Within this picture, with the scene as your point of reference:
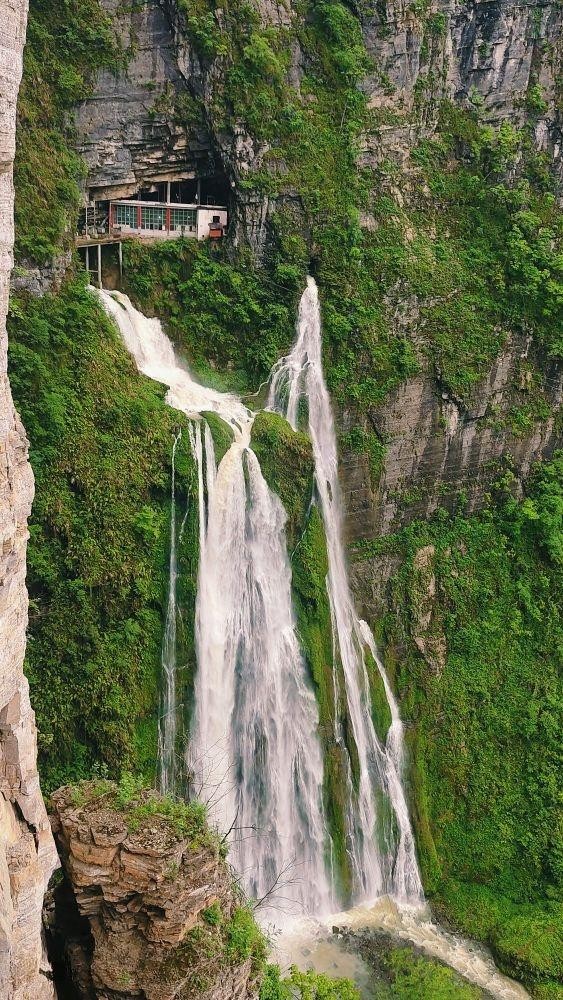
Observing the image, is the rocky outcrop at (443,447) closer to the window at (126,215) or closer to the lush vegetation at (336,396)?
the lush vegetation at (336,396)

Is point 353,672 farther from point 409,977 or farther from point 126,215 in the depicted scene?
point 126,215

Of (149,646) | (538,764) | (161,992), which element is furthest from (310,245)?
(161,992)

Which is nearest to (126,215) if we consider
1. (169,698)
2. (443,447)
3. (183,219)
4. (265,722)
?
(183,219)

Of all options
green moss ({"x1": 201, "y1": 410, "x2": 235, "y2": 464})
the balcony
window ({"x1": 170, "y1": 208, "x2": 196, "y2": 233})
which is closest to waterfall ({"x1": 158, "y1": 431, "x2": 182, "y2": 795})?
green moss ({"x1": 201, "y1": 410, "x2": 235, "y2": 464})

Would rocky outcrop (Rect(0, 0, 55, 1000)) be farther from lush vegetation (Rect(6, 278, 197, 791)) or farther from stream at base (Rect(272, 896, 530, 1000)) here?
stream at base (Rect(272, 896, 530, 1000))

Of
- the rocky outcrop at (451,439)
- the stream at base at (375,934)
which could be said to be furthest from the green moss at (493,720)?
the rocky outcrop at (451,439)

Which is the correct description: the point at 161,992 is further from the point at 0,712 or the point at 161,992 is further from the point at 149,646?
the point at 149,646

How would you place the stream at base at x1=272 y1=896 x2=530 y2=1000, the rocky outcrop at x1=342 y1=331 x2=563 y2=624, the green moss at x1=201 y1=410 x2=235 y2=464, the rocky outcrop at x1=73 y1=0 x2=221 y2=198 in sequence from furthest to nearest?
the rocky outcrop at x1=342 y1=331 x2=563 y2=624 → the rocky outcrop at x1=73 y1=0 x2=221 y2=198 → the green moss at x1=201 y1=410 x2=235 y2=464 → the stream at base at x1=272 y1=896 x2=530 y2=1000
